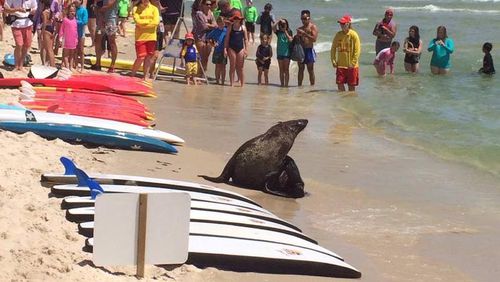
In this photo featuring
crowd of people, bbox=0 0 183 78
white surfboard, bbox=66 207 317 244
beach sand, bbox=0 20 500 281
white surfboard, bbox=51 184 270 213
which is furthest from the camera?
crowd of people, bbox=0 0 183 78

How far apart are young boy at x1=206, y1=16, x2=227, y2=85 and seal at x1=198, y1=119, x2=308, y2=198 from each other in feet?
24.1

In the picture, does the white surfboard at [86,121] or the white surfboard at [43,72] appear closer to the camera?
the white surfboard at [86,121]

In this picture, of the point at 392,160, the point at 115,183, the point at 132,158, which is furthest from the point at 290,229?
the point at 392,160

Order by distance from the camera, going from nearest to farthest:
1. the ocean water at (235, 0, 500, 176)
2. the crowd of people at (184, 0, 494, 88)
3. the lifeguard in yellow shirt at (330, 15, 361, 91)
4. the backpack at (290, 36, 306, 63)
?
the ocean water at (235, 0, 500, 176) < the lifeguard in yellow shirt at (330, 15, 361, 91) < the crowd of people at (184, 0, 494, 88) < the backpack at (290, 36, 306, 63)

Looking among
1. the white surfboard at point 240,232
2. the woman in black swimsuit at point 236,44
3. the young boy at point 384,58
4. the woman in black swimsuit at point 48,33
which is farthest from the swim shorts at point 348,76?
the white surfboard at point 240,232

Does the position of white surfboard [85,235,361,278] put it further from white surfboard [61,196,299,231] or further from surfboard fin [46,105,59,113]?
surfboard fin [46,105,59,113]

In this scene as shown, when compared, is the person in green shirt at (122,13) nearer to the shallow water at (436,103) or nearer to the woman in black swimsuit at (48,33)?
the shallow water at (436,103)

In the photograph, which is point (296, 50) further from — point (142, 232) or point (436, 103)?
point (142, 232)

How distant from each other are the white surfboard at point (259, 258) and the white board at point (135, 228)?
0.51 metres

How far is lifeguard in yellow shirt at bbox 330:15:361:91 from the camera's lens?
1517 cm

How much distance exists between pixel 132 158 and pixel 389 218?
8.29 ft

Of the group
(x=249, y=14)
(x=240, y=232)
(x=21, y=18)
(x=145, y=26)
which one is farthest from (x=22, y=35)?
(x=249, y=14)

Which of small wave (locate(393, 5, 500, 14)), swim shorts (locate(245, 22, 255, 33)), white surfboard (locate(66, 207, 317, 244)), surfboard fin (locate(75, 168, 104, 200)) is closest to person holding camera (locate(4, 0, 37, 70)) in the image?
surfboard fin (locate(75, 168, 104, 200))

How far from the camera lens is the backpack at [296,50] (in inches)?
640
